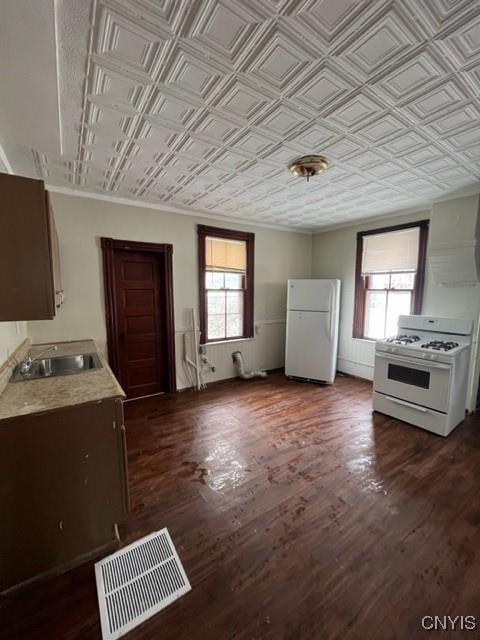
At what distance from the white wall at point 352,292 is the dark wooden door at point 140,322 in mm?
3001

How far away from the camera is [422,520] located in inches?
69.5

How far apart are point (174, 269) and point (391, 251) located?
3.21 meters

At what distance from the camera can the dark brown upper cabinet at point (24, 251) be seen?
4.37ft

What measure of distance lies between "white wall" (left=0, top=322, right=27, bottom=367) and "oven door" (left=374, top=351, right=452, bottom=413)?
359 centimetres

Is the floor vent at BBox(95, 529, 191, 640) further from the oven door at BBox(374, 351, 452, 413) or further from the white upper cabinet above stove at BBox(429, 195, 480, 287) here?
the white upper cabinet above stove at BBox(429, 195, 480, 287)

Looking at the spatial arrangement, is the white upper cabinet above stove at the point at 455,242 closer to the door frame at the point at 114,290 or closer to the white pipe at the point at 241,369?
the white pipe at the point at 241,369

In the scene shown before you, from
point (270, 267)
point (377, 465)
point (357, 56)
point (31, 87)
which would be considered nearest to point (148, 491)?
point (377, 465)

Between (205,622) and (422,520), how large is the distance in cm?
147

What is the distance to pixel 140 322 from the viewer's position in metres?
3.67

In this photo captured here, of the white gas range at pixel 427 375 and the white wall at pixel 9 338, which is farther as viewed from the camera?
the white gas range at pixel 427 375

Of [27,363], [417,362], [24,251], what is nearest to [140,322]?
[27,363]

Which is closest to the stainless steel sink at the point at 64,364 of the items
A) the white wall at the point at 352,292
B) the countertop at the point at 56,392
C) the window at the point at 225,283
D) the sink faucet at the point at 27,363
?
the sink faucet at the point at 27,363

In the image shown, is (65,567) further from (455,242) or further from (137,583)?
(455,242)

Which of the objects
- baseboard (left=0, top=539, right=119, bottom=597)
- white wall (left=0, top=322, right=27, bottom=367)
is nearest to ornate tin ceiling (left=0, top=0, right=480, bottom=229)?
white wall (left=0, top=322, right=27, bottom=367)
